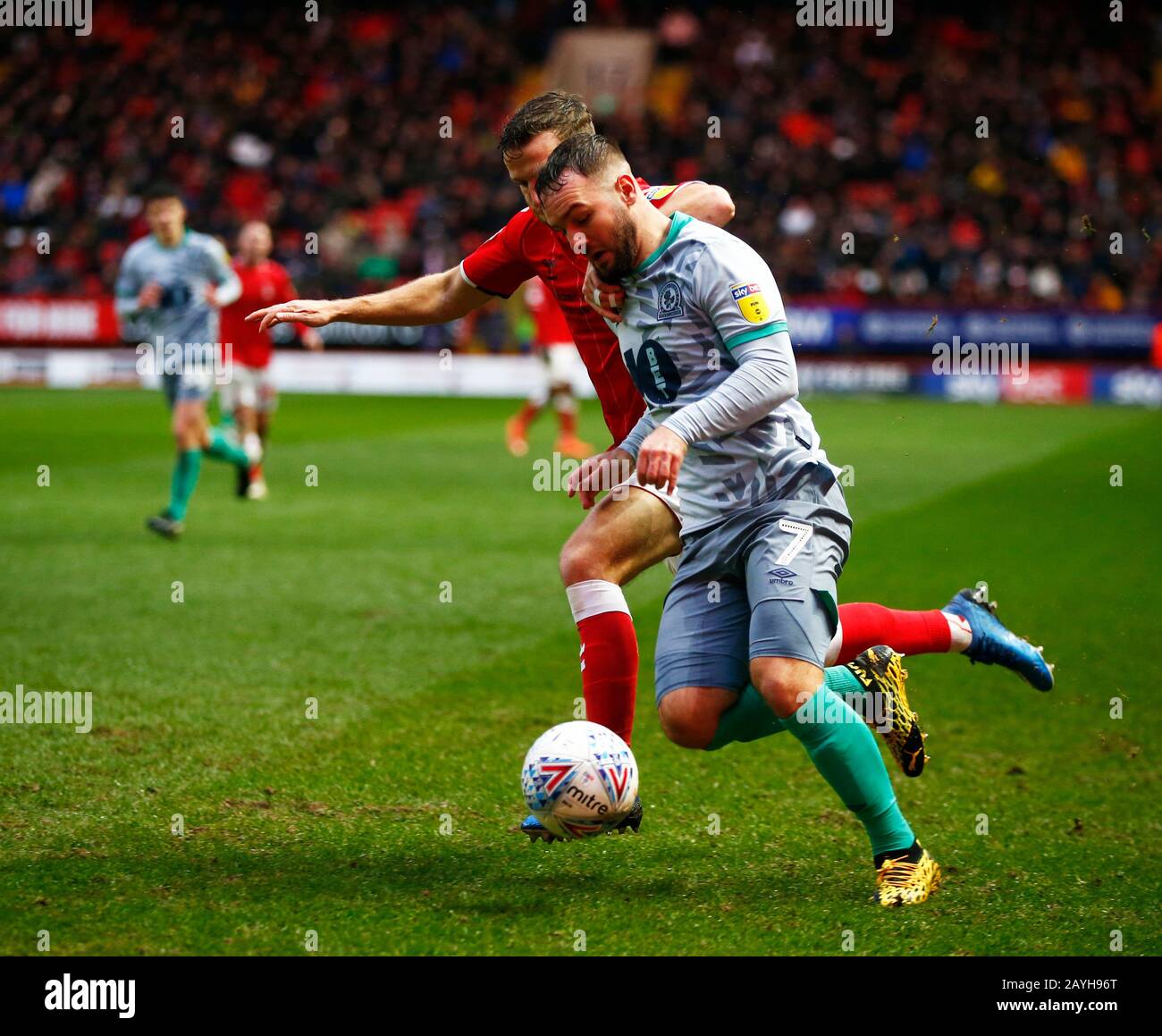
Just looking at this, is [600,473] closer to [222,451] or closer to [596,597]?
[596,597]

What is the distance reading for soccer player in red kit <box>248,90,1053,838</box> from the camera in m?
4.66

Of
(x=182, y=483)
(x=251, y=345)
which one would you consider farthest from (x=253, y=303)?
(x=182, y=483)

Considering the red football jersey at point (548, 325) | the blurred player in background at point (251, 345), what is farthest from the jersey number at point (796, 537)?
the red football jersey at point (548, 325)

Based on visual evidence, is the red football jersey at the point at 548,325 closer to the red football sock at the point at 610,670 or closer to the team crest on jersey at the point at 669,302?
the red football sock at the point at 610,670

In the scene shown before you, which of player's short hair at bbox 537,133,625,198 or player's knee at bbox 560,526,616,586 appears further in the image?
player's knee at bbox 560,526,616,586

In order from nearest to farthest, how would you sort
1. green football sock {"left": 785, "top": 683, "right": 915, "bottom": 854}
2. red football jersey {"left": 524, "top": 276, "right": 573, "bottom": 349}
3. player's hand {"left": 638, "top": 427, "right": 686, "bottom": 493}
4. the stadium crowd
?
player's hand {"left": 638, "top": 427, "right": 686, "bottom": 493} < green football sock {"left": 785, "top": 683, "right": 915, "bottom": 854} < red football jersey {"left": 524, "top": 276, "right": 573, "bottom": 349} < the stadium crowd

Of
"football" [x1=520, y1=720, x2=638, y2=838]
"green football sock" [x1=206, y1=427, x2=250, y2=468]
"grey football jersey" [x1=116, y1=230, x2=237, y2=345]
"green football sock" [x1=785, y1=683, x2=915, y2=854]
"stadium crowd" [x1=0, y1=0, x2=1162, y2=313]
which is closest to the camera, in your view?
"green football sock" [x1=785, y1=683, x2=915, y2=854]

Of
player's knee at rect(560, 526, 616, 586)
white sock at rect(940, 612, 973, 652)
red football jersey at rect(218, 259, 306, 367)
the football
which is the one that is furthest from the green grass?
red football jersey at rect(218, 259, 306, 367)

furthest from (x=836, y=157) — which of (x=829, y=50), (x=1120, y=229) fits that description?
(x=1120, y=229)

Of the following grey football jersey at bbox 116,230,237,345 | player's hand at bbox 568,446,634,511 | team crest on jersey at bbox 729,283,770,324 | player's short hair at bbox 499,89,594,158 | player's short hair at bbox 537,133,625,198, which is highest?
grey football jersey at bbox 116,230,237,345

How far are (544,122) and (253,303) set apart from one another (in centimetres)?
1024

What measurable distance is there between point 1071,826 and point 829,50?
30280mm

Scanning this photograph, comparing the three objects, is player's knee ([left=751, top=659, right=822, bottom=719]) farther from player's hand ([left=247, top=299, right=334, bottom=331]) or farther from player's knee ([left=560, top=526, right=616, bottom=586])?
player's hand ([left=247, top=299, right=334, bottom=331])

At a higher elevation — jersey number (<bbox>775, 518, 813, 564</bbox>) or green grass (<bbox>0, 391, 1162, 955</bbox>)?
jersey number (<bbox>775, 518, 813, 564</bbox>)
